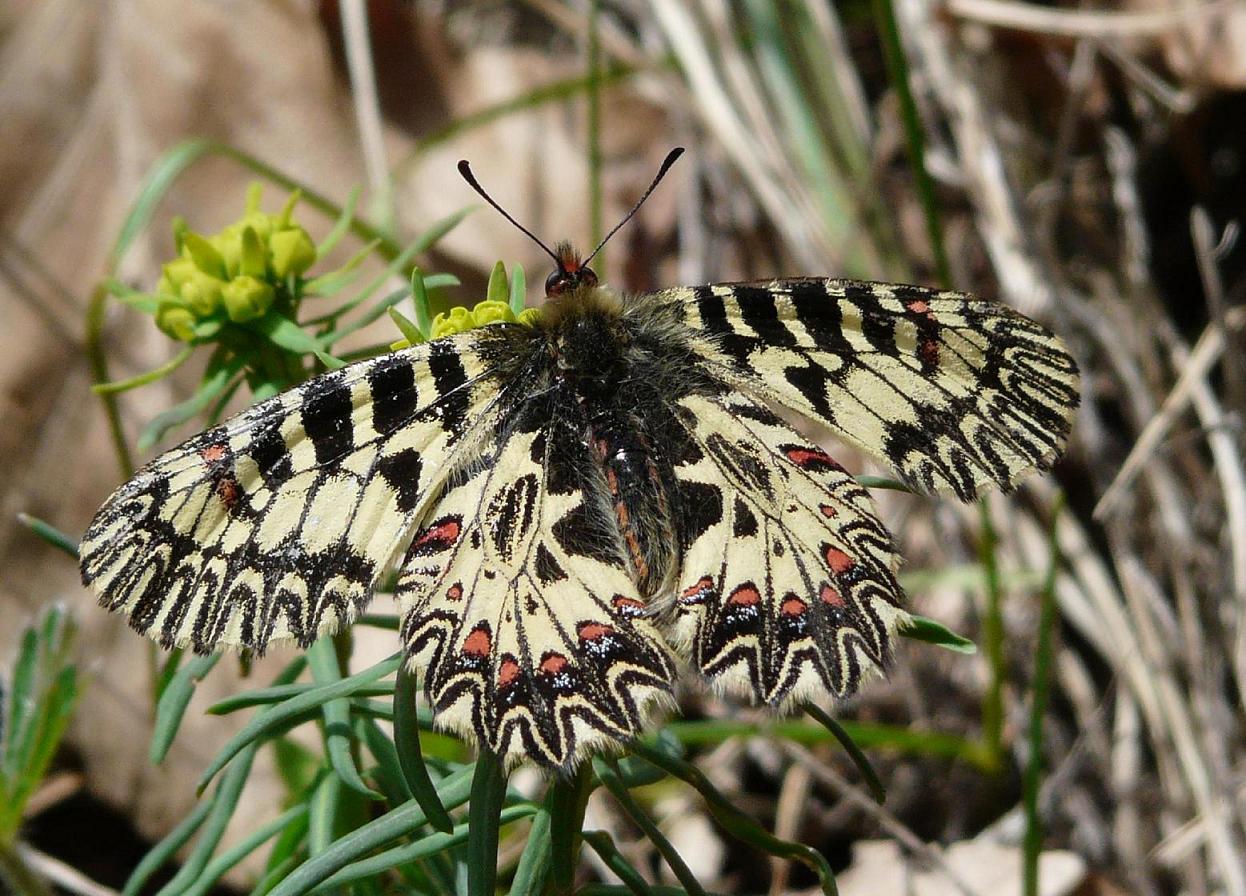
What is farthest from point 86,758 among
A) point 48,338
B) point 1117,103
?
point 1117,103

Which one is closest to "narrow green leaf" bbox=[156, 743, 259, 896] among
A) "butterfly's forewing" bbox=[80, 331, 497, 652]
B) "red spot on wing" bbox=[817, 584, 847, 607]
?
"butterfly's forewing" bbox=[80, 331, 497, 652]

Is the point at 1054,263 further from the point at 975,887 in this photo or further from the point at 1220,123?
the point at 975,887

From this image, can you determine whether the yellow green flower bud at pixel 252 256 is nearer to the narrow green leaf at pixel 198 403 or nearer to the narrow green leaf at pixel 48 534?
the narrow green leaf at pixel 198 403

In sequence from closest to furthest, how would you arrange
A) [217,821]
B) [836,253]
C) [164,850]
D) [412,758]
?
[412,758]
[217,821]
[164,850]
[836,253]

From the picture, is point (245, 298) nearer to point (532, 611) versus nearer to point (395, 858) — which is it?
point (532, 611)

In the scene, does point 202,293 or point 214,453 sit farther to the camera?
point 202,293

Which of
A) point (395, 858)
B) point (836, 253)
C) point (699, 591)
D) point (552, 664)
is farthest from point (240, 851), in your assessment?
point (836, 253)
